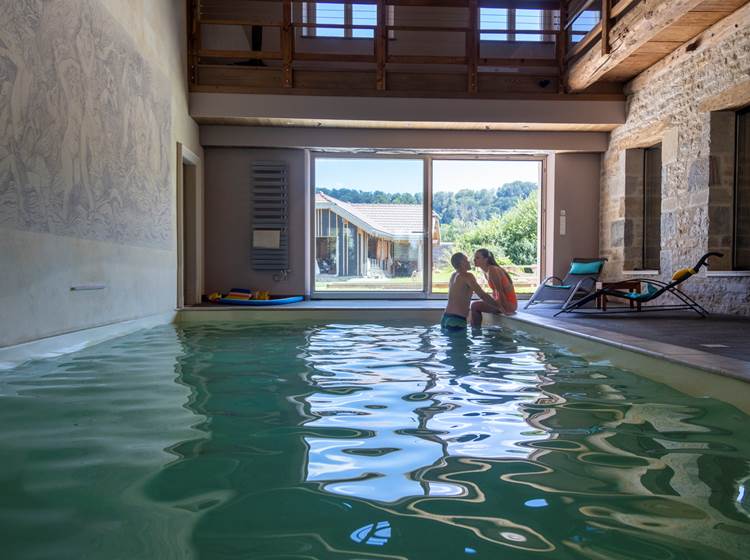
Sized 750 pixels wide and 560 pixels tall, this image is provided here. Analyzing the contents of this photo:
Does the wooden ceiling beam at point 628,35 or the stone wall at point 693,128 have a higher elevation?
the wooden ceiling beam at point 628,35

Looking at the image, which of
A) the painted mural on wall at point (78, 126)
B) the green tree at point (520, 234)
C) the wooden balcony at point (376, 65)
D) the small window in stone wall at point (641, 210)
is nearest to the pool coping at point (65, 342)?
the painted mural on wall at point (78, 126)

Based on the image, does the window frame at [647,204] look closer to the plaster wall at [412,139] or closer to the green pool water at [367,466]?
the plaster wall at [412,139]

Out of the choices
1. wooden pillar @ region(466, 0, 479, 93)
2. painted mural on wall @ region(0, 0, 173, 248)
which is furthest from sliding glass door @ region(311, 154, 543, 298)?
painted mural on wall @ region(0, 0, 173, 248)

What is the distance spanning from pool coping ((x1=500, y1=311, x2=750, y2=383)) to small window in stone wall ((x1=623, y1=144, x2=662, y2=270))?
3716mm

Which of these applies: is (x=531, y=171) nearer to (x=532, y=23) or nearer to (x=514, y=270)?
(x=514, y=270)

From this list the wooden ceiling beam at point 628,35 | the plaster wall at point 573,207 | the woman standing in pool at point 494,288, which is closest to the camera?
the wooden ceiling beam at point 628,35

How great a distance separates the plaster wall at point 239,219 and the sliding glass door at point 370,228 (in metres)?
0.51

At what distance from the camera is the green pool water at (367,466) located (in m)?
1.52

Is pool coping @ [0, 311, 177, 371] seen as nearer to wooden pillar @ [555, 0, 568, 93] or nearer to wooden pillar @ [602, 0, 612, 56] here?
wooden pillar @ [602, 0, 612, 56]

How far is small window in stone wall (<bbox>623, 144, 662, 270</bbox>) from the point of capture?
28.6ft

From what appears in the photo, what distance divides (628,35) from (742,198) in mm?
2252

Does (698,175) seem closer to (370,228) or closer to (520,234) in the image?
(520,234)

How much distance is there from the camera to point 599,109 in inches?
343

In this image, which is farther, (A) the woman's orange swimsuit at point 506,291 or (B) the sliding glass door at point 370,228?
(B) the sliding glass door at point 370,228
